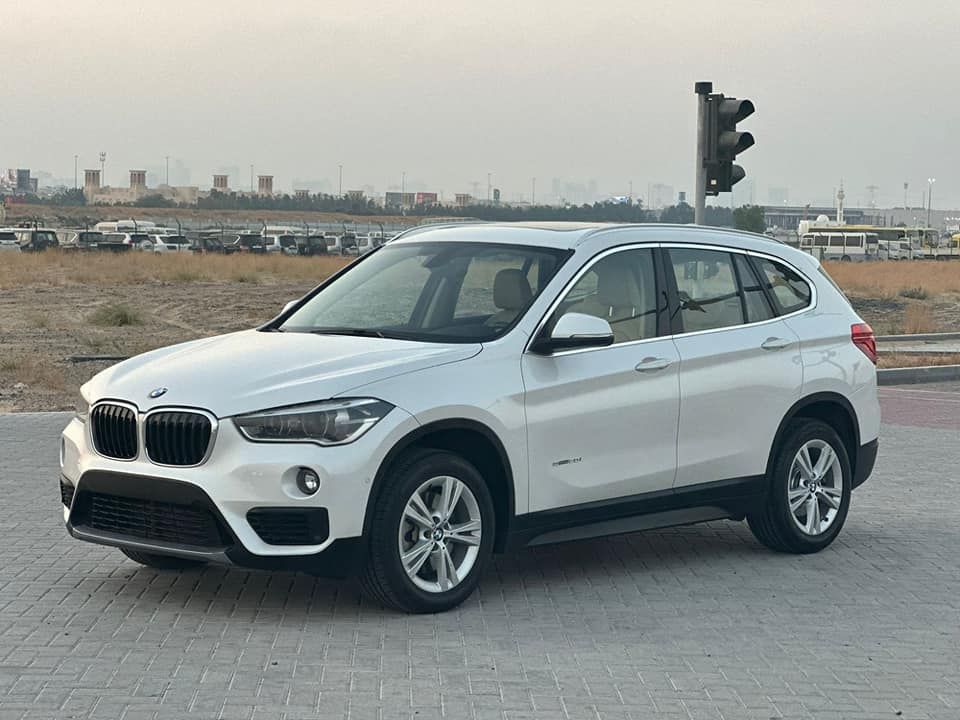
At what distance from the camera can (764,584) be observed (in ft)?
26.5

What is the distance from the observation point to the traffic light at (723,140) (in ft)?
52.5

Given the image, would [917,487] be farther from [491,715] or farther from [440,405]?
[491,715]

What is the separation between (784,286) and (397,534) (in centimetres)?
326

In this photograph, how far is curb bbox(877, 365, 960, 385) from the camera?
20906 mm

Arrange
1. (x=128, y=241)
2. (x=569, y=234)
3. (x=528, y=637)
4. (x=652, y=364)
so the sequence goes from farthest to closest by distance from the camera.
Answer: (x=128, y=241)
(x=569, y=234)
(x=652, y=364)
(x=528, y=637)

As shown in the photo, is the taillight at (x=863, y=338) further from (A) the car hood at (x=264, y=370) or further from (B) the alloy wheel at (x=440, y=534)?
(B) the alloy wheel at (x=440, y=534)

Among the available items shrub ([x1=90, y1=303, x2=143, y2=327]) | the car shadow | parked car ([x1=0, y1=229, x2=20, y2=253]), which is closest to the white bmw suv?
the car shadow

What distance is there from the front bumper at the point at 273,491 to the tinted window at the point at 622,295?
143 cm

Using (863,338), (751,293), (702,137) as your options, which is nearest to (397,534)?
(751,293)

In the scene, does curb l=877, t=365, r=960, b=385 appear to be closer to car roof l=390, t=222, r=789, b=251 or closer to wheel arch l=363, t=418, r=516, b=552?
car roof l=390, t=222, r=789, b=251

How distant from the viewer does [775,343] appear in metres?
8.71

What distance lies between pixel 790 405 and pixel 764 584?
114cm

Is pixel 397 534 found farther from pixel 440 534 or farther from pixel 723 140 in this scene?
pixel 723 140

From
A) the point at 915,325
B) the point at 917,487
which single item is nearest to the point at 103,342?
the point at 915,325
